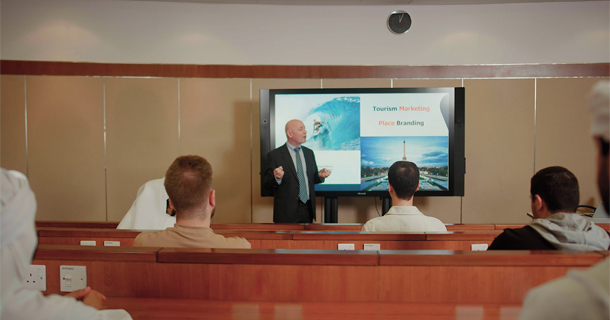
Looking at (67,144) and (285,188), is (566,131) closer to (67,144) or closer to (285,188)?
(285,188)

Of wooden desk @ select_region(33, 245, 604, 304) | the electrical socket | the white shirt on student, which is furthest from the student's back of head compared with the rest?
the electrical socket

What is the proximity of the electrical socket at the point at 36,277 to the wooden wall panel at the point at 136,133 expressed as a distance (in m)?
3.17

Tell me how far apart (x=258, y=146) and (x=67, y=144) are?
95.0 inches

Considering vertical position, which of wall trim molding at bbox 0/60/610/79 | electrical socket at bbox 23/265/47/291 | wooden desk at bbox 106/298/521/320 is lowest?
wooden desk at bbox 106/298/521/320

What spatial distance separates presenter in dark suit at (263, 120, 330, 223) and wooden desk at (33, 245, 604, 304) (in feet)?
7.99

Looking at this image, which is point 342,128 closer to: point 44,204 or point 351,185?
point 351,185

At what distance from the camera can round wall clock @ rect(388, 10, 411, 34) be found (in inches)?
175

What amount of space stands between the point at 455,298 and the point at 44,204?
5.05 metres

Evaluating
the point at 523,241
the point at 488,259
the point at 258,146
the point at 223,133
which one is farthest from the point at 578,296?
the point at 223,133

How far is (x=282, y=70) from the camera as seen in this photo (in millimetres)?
4449

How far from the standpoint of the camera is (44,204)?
453 cm

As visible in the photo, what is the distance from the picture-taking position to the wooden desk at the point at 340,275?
1266mm

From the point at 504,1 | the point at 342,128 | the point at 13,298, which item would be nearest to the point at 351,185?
the point at 342,128

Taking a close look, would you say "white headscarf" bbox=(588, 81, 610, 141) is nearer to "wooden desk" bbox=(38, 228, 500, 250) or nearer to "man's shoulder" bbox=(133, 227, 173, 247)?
"wooden desk" bbox=(38, 228, 500, 250)
